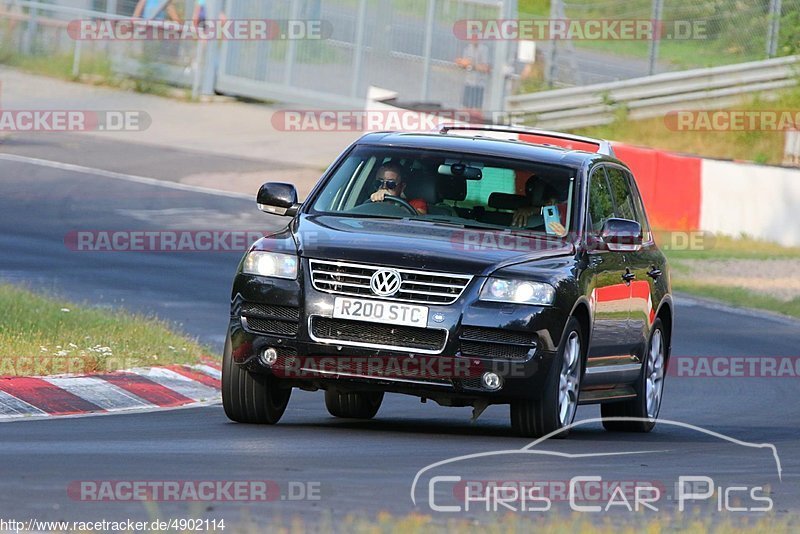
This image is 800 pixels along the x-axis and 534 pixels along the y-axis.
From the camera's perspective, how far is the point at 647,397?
12062 millimetres

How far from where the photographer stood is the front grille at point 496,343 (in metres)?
9.53

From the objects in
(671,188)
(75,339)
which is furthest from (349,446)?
(671,188)

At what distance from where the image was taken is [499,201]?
10.8m

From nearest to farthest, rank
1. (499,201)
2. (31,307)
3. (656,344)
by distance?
(499,201), (656,344), (31,307)

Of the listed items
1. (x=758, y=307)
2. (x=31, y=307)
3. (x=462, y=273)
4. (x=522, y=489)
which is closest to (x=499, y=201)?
(x=462, y=273)

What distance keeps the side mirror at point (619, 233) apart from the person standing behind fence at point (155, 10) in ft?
91.3

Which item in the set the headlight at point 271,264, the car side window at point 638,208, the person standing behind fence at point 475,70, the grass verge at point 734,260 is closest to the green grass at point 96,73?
the person standing behind fence at point 475,70

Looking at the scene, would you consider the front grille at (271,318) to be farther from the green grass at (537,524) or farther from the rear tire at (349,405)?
the green grass at (537,524)

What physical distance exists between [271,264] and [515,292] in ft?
4.25

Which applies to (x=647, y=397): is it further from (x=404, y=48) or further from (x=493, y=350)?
(x=404, y=48)

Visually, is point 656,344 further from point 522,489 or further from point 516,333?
point 522,489

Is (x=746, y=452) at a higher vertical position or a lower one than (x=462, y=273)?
lower

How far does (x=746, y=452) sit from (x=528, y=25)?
24.2 m

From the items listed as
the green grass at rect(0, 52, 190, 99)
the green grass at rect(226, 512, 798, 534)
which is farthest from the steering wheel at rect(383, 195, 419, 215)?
the green grass at rect(0, 52, 190, 99)
